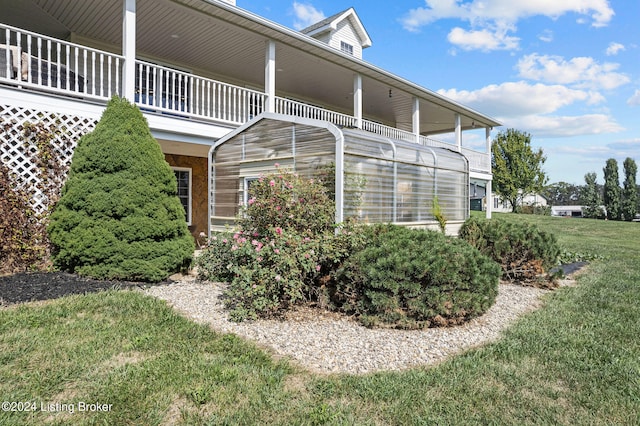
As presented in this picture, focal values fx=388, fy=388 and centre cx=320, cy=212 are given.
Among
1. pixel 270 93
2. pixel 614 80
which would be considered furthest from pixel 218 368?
pixel 614 80

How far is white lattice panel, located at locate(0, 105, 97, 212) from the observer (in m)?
6.61

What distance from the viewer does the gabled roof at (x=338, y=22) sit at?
16.9m

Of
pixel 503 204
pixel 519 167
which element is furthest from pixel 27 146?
pixel 503 204

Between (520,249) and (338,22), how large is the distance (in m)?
Answer: 13.6

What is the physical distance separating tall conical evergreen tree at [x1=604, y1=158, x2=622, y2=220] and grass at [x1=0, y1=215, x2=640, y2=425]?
3837 cm

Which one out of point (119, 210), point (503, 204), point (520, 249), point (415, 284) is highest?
point (503, 204)

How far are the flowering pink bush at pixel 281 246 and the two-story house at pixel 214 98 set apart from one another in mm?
586

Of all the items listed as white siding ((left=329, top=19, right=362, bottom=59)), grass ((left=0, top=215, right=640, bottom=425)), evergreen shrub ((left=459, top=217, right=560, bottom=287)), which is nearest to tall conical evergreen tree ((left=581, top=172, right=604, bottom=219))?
white siding ((left=329, top=19, right=362, bottom=59))

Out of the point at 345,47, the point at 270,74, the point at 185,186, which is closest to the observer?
the point at 270,74

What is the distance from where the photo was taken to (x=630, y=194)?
34969mm

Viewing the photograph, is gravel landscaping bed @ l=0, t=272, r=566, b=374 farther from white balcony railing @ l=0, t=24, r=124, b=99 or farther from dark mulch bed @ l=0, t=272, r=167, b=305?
white balcony railing @ l=0, t=24, r=124, b=99

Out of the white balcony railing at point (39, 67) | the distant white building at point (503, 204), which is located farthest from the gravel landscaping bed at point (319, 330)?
the distant white building at point (503, 204)

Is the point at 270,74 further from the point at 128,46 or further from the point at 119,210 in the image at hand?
the point at 119,210

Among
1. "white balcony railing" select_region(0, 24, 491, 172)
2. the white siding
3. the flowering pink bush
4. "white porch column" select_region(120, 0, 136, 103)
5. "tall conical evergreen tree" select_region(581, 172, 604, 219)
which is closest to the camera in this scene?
the flowering pink bush
